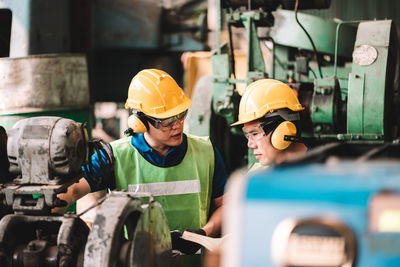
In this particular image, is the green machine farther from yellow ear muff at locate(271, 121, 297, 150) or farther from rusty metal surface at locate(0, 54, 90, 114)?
rusty metal surface at locate(0, 54, 90, 114)

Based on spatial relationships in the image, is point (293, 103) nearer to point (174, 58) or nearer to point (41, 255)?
point (41, 255)

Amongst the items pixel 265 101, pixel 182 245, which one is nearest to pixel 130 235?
pixel 182 245

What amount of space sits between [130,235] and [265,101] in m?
1.26

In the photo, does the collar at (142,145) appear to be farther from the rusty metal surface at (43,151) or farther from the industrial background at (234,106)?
the rusty metal surface at (43,151)

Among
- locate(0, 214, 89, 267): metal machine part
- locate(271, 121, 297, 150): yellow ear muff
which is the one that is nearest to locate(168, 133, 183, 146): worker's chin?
locate(271, 121, 297, 150): yellow ear muff

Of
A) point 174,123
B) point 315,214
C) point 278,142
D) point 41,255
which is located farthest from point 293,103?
point 315,214

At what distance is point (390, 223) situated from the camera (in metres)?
1.04

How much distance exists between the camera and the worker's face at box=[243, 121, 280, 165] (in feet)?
9.41

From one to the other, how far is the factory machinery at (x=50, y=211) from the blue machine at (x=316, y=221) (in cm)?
75

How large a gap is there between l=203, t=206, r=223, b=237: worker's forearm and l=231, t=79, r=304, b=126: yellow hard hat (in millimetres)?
524

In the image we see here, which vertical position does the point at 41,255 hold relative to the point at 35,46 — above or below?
below

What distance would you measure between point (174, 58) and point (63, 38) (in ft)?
6.77

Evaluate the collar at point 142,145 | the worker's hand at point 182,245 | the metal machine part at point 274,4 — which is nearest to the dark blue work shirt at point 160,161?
the collar at point 142,145

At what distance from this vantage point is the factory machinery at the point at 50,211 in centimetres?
183
